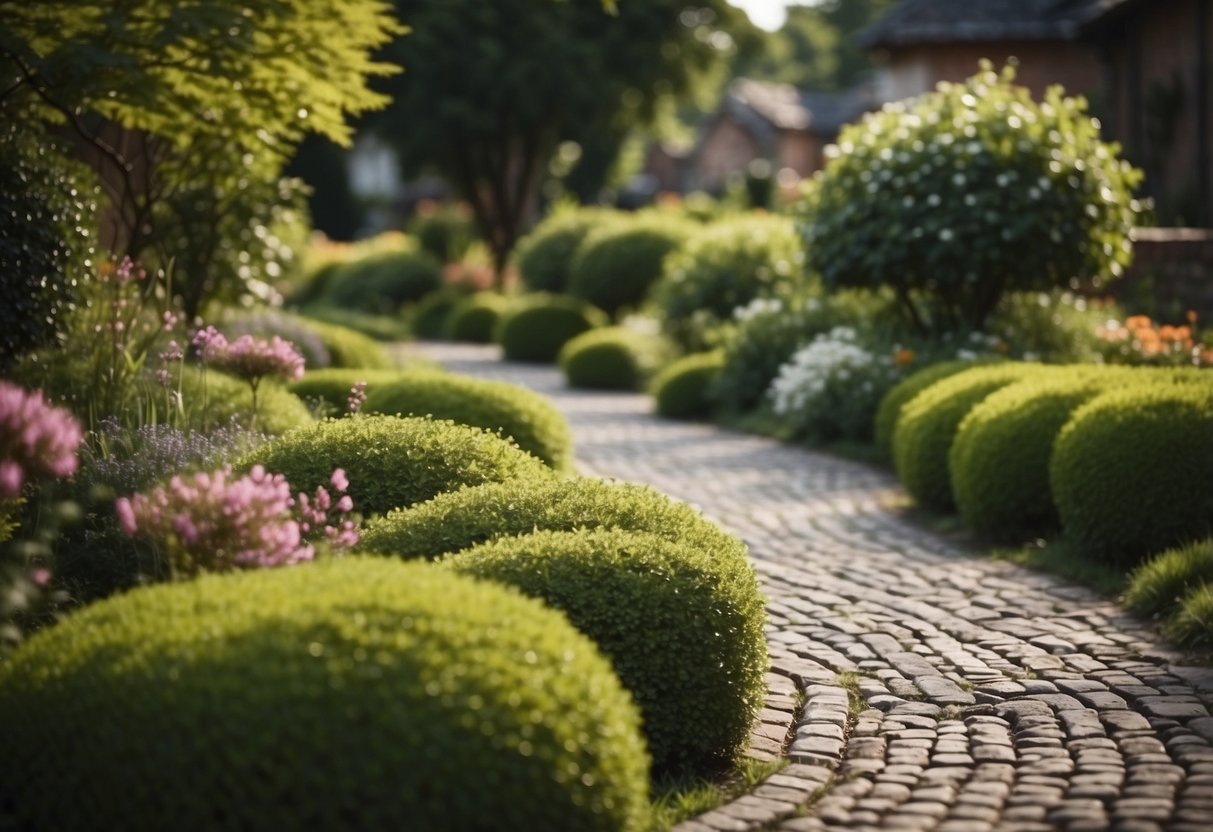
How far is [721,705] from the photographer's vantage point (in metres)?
5.24

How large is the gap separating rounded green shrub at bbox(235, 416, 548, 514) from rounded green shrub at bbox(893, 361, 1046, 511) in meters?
4.23

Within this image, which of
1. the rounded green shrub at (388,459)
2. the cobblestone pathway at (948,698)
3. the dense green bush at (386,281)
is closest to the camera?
the cobblestone pathway at (948,698)

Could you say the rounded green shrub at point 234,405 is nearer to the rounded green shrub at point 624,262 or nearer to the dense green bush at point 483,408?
the dense green bush at point 483,408

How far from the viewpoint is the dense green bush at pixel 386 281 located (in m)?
31.2

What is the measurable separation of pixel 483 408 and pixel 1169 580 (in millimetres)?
3777

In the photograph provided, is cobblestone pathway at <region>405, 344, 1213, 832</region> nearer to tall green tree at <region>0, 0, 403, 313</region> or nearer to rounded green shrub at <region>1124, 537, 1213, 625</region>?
rounded green shrub at <region>1124, 537, 1213, 625</region>

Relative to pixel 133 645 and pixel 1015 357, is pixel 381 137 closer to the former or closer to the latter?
pixel 1015 357

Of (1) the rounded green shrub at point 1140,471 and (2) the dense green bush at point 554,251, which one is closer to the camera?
(1) the rounded green shrub at point 1140,471

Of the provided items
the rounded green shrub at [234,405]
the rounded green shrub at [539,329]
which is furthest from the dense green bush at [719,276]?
the rounded green shrub at [234,405]

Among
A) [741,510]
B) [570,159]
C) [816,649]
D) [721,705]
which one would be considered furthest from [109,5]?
[570,159]

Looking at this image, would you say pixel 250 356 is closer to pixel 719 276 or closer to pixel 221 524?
pixel 221 524

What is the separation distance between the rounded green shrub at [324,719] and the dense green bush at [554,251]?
75.4ft

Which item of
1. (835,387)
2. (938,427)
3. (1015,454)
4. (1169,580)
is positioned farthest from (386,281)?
(1169,580)

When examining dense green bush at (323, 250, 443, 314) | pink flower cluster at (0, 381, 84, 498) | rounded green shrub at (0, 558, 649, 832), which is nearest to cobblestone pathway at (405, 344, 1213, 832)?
rounded green shrub at (0, 558, 649, 832)
